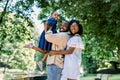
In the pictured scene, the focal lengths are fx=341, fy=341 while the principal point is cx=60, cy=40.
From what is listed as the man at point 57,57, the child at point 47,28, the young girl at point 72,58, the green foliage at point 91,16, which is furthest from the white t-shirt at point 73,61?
the green foliage at point 91,16

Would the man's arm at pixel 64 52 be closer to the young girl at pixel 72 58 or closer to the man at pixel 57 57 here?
the young girl at pixel 72 58

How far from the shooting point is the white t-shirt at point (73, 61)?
3.85 meters

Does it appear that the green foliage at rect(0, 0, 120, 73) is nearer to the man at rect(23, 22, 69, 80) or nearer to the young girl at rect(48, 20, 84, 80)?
the man at rect(23, 22, 69, 80)

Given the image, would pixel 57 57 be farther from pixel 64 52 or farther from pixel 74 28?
pixel 74 28

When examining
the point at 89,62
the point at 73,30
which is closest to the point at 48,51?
the point at 73,30

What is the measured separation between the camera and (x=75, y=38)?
389cm

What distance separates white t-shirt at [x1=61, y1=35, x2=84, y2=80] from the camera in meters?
3.85

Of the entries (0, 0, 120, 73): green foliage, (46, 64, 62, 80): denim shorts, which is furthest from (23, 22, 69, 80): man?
(0, 0, 120, 73): green foliage

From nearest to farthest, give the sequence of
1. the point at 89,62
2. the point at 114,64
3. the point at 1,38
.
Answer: the point at 114,64 < the point at 1,38 < the point at 89,62

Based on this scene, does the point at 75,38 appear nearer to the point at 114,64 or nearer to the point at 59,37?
the point at 59,37

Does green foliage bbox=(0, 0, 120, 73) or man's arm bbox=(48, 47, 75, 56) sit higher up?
green foliage bbox=(0, 0, 120, 73)

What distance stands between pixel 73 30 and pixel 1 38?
1285 cm

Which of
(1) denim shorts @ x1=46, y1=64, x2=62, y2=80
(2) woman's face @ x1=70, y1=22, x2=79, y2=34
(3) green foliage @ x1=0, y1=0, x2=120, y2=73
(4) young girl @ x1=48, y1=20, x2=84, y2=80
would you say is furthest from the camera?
(3) green foliage @ x1=0, y1=0, x2=120, y2=73

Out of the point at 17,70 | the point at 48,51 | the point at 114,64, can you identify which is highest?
the point at 48,51
